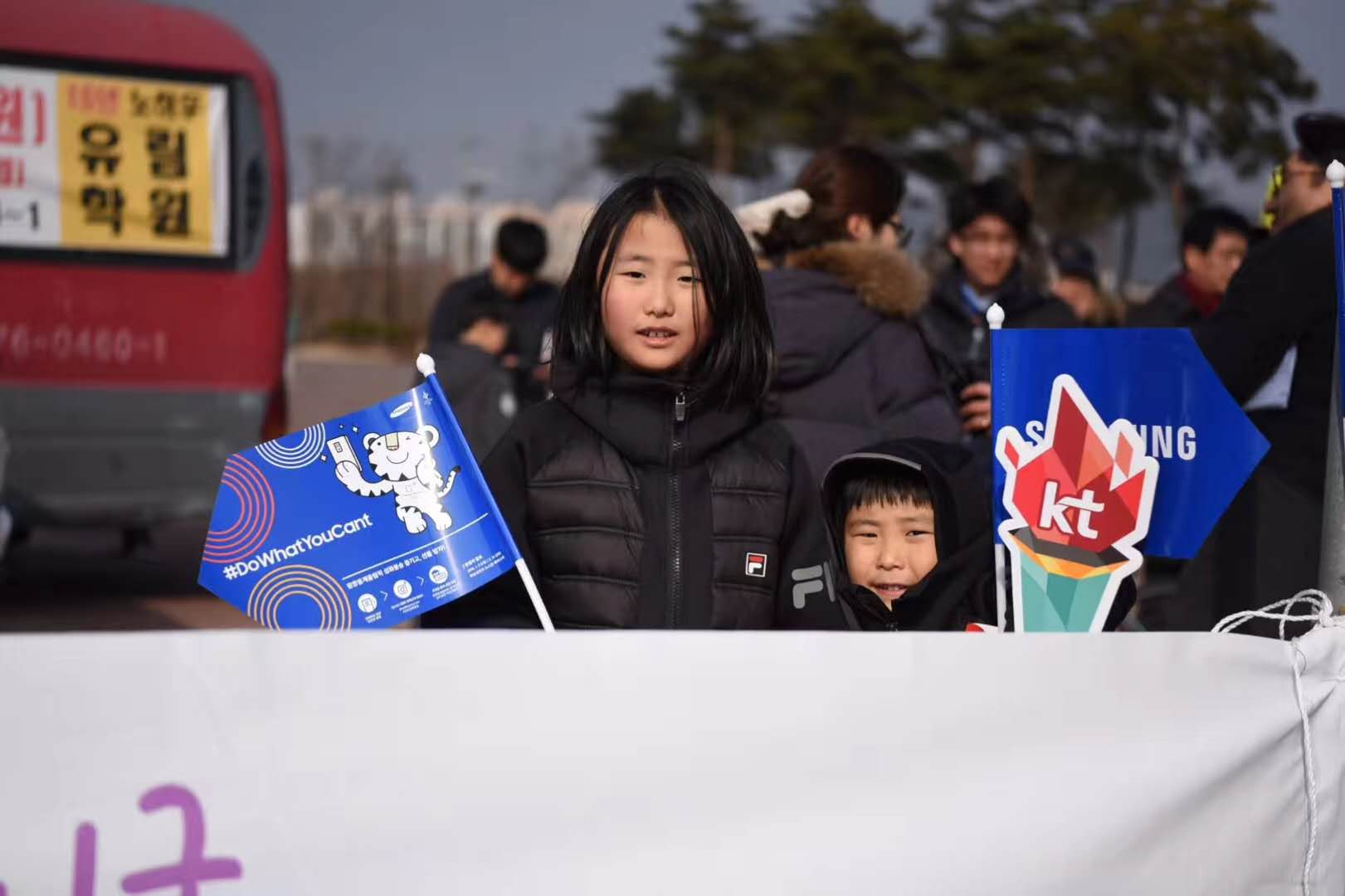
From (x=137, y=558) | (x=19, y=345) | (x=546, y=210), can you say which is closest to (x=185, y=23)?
(x=19, y=345)

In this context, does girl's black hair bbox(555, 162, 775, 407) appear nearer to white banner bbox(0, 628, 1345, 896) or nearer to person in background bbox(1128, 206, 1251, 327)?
white banner bbox(0, 628, 1345, 896)

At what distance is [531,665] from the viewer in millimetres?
2383

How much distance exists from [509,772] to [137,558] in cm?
1028

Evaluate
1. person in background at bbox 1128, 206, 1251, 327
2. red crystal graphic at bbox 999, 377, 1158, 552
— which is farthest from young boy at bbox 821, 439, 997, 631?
person in background at bbox 1128, 206, 1251, 327

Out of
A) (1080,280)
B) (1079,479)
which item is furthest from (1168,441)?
(1080,280)

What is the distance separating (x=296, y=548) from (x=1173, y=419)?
1.50 meters

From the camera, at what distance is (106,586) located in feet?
35.6

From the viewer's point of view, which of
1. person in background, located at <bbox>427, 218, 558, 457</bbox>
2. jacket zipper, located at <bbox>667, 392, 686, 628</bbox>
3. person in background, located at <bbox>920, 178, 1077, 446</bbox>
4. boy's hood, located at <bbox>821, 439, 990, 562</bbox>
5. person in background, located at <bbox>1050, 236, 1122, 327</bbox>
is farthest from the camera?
person in background, located at <bbox>1050, 236, 1122, 327</bbox>

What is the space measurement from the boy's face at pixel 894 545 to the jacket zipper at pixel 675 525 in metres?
0.86

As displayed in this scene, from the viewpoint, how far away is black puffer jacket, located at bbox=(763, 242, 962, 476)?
445 cm

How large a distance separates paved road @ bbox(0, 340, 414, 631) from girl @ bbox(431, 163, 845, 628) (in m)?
6.12

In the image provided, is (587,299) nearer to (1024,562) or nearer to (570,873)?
(1024,562)

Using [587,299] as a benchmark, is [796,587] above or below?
below

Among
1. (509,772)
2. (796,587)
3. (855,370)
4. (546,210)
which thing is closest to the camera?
(509,772)
